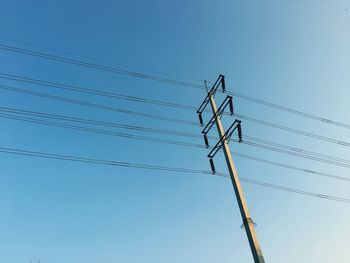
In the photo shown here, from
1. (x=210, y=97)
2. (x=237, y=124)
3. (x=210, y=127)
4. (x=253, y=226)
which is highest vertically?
(x=210, y=97)

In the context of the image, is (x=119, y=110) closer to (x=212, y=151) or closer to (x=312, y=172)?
(x=212, y=151)

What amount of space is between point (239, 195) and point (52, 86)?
43.1 feet

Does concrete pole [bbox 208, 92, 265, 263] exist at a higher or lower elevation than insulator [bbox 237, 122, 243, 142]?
lower

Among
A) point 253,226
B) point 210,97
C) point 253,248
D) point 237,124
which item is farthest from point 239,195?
point 210,97

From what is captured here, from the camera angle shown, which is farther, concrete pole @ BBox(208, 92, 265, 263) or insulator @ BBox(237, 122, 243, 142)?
insulator @ BBox(237, 122, 243, 142)

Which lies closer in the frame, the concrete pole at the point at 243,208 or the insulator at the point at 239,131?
the concrete pole at the point at 243,208

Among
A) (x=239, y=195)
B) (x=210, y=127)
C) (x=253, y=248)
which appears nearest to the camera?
(x=253, y=248)

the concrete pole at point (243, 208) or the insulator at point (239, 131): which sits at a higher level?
the insulator at point (239, 131)

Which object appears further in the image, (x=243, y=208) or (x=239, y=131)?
(x=239, y=131)

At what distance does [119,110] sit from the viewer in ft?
62.2

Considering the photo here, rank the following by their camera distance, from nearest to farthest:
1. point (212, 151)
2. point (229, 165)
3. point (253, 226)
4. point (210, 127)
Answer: point (253, 226) < point (229, 165) < point (212, 151) < point (210, 127)

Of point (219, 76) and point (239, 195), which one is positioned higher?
point (219, 76)

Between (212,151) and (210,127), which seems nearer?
(212,151)

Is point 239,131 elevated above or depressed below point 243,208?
above
